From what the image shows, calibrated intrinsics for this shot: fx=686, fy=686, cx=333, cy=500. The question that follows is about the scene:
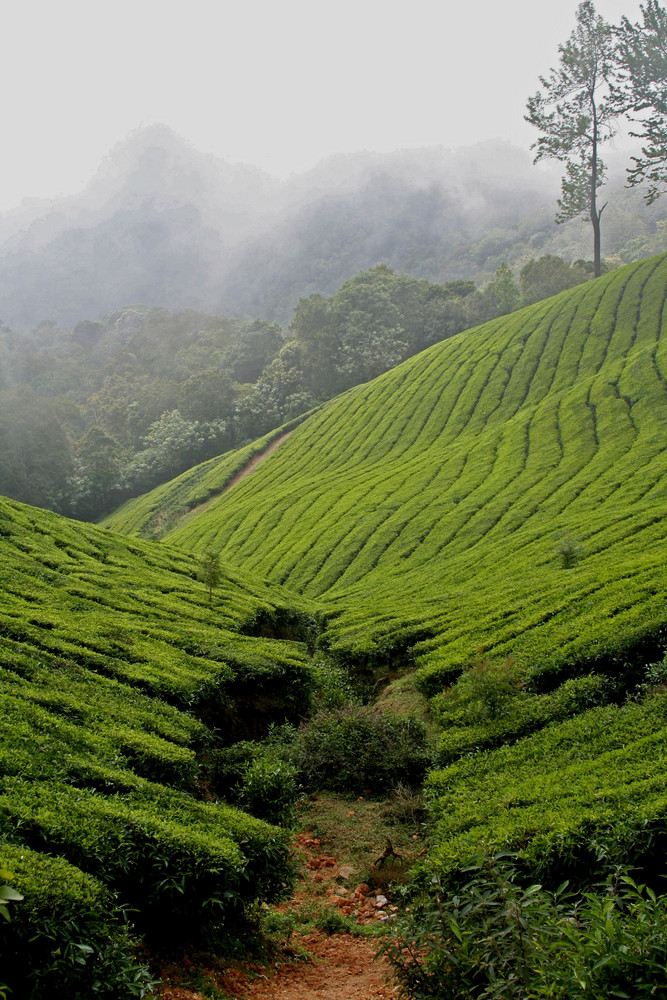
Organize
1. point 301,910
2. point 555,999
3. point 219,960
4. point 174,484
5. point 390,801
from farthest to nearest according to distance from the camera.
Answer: point 174,484 < point 390,801 < point 301,910 < point 219,960 < point 555,999

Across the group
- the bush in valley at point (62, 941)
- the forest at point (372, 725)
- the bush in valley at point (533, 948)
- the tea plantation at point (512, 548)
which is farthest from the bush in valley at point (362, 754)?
the bush in valley at point (62, 941)

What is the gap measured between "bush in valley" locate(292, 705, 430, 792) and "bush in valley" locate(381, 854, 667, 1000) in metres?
5.42

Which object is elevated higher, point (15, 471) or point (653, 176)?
point (653, 176)

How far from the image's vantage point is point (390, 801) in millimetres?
11711

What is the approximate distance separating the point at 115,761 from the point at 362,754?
5.05m

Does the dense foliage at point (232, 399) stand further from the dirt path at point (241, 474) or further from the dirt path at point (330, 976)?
the dirt path at point (330, 976)

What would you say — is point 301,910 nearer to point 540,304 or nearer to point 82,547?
point 82,547

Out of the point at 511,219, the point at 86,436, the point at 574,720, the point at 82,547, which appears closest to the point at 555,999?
the point at 574,720

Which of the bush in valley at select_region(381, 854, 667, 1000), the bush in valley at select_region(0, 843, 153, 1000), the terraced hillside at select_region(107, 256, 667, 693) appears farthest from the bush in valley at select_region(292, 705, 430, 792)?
the bush in valley at select_region(0, 843, 153, 1000)

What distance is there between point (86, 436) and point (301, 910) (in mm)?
72097

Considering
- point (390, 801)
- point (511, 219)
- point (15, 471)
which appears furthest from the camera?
point (511, 219)

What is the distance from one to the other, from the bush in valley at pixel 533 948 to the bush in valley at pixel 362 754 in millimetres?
5417

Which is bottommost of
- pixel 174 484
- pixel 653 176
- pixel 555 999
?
pixel 174 484

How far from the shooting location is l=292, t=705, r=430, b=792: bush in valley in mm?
12312
